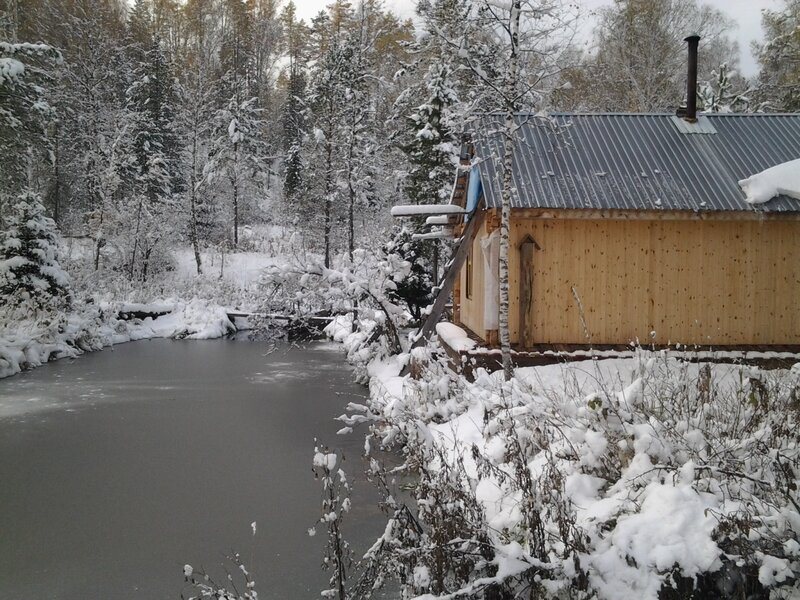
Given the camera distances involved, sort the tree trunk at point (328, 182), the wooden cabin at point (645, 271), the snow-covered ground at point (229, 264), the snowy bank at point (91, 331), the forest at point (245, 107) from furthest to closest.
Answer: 1. the snow-covered ground at point (229, 264)
2. the tree trunk at point (328, 182)
3. the forest at point (245, 107)
4. the snowy bank at point (91, 331)
5. the wooden cabin at point (645, 271)

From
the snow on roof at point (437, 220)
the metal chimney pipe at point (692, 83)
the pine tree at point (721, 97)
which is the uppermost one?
the pine tree at point (721, 97)

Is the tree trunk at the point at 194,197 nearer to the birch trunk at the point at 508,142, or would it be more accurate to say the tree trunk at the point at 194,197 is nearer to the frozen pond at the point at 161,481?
the frozen pond at the point at 161,481

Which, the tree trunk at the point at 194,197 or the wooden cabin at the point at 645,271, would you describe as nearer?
the wooden cabin at the point at 645,271

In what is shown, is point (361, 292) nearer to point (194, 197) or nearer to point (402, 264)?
point (402, 264)

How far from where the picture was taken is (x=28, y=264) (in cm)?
1609

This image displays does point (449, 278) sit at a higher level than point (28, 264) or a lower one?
lower

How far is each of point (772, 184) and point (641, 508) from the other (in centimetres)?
782

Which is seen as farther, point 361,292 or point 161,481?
point 361,292

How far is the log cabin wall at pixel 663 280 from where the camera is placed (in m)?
9.49

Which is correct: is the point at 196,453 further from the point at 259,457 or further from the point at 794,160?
the point at 794,160

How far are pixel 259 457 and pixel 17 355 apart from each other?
964cm

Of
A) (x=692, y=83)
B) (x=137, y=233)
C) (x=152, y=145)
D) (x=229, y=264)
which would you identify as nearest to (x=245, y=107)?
(x=152, y=145)

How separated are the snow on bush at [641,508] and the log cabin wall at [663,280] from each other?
488cm

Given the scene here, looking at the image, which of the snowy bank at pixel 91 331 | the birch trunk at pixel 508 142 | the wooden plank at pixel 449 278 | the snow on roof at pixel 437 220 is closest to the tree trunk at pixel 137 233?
the snowy bank at pixel 91 331
